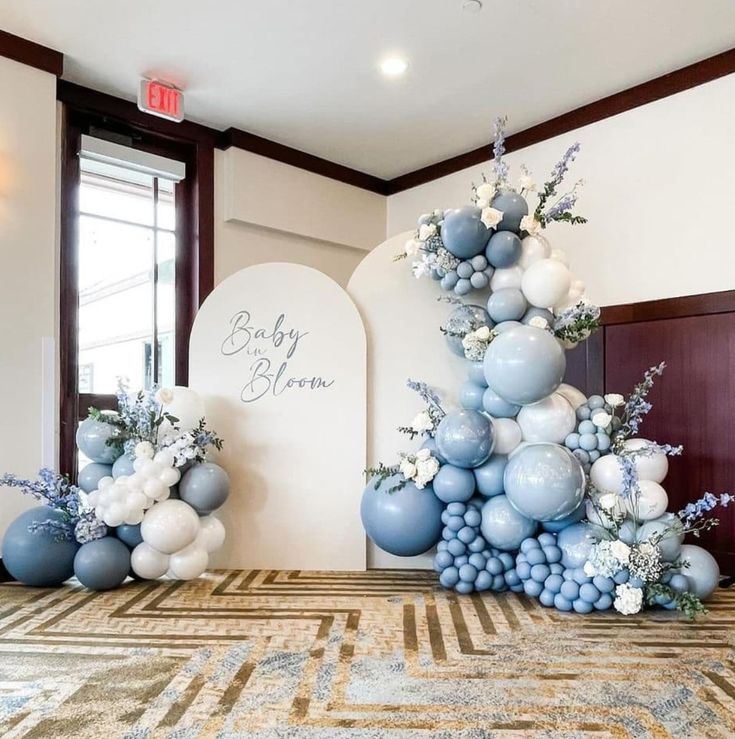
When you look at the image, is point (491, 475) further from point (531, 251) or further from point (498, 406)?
point (531, 251)

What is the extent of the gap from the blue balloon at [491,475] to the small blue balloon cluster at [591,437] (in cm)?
30

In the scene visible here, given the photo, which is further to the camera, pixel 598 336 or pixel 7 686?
pixel 598 336

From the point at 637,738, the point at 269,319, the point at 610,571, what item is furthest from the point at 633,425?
the point at 269,319

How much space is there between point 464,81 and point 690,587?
288 cm

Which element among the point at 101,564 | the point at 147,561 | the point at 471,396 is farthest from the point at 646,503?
the point at 101,564

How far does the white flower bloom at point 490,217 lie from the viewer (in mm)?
3098

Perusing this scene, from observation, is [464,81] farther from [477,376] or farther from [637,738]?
[637,738]

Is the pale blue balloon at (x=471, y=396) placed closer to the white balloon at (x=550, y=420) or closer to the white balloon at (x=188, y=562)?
the white balloon at (x=550, y=420)

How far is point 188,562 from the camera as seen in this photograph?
3.10 meters

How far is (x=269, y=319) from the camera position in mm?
3584

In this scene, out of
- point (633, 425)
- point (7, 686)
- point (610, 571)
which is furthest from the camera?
point (633, 425)

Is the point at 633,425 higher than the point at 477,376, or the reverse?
the point at 477,376

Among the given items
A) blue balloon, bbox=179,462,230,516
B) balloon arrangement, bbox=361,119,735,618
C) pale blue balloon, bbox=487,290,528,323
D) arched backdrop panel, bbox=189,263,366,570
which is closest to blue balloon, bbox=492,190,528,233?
balloon arrangement, bbox=361,119,735,618

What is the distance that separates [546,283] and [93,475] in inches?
88.9
